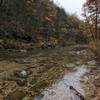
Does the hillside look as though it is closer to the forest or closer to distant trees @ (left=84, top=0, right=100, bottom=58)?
the forest

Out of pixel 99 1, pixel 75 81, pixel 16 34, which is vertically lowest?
pixel 75 81

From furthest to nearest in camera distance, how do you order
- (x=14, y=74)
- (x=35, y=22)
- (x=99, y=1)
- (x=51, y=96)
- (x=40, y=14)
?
(x=40, y=14), (x=35, y=22), (x=99, y=1), (x=14, y=74), (x=51, y=96)

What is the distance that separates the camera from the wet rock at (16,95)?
917 centimetres

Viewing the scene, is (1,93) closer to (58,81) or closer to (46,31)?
(58,81)

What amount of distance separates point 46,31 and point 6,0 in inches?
823

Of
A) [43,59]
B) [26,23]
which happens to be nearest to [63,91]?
[43,59]

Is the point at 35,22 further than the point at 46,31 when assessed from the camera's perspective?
No

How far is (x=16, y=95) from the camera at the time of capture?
9.62 m

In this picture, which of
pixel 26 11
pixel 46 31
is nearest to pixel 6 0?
pixel 26 11

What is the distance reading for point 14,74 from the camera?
46.4ft

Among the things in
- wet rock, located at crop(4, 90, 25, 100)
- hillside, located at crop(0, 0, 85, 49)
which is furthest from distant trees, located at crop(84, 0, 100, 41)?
wet rock, located at crop(4, 90, 25, 100)

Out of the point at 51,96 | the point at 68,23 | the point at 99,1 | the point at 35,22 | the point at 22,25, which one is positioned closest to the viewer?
the point at 51,96

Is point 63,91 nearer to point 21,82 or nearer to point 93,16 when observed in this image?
point 21,82

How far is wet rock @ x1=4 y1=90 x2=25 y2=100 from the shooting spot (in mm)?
9172
